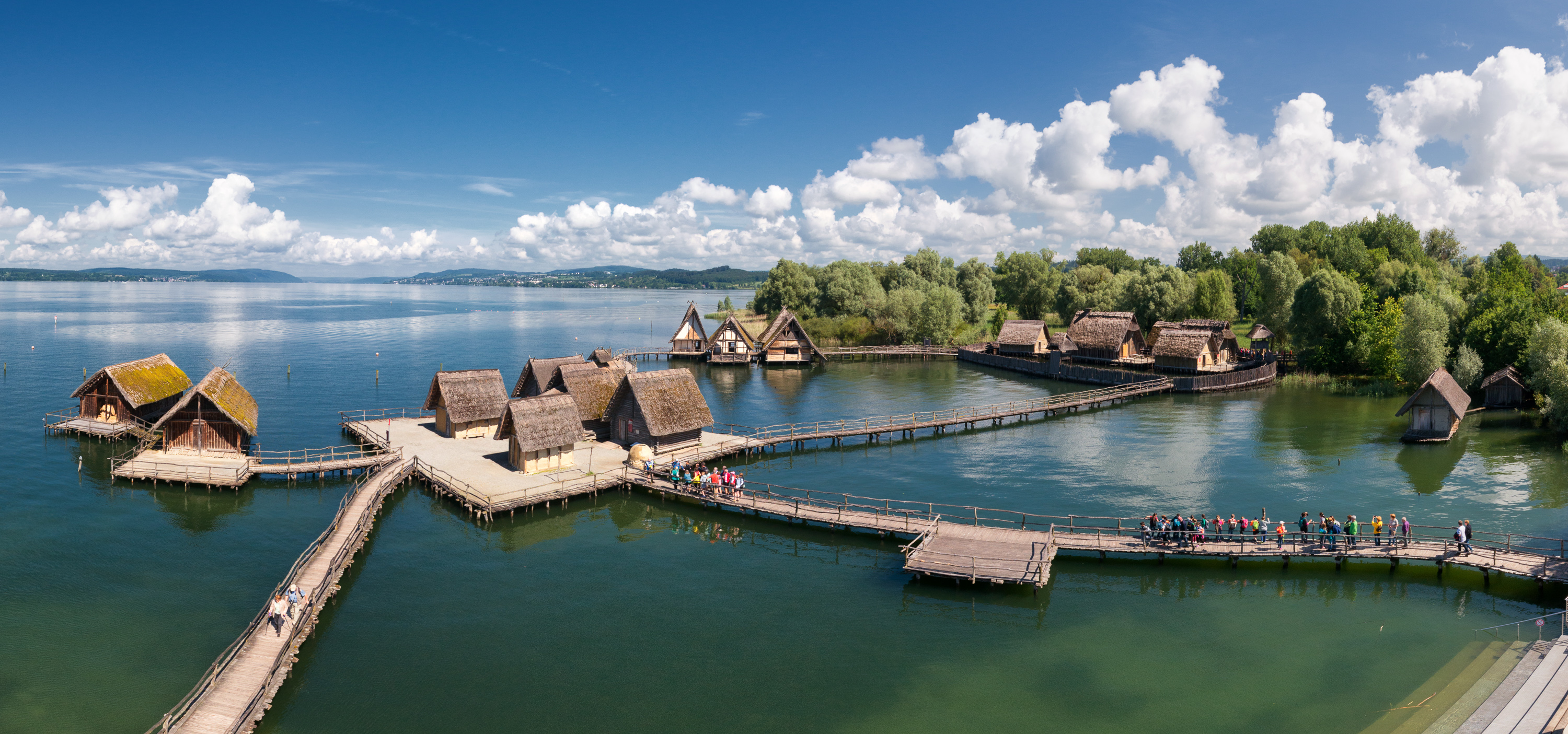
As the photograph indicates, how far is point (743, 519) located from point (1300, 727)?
23.5 m

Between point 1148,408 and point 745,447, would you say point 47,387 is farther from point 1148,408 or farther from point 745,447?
point 1148,408

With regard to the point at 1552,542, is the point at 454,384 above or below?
above

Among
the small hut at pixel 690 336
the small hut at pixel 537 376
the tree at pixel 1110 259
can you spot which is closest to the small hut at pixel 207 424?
the small hut at pixel 537 376

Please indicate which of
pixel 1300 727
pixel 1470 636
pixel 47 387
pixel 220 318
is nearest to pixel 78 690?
pixel 1300 727

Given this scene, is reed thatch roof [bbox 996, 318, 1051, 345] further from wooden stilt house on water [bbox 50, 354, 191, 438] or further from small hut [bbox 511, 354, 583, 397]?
wooden stilt house on water [bbox 50, 354, 191, 438]

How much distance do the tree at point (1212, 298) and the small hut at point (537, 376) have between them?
3302 inches

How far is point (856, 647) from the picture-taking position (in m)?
24.8

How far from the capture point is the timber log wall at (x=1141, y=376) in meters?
74.2

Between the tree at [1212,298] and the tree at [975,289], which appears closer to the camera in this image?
the tree at [1212,298]

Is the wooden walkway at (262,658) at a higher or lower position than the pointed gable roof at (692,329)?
lower

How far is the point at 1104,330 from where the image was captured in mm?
87938

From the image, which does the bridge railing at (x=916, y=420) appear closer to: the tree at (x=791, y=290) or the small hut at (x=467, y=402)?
the small hut at (x=467, y=402)

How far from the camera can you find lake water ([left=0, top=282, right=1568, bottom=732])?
847 inches

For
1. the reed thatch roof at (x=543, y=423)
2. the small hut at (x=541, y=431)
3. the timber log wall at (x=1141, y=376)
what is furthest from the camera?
the timber log wall at (x=1141, y=376)
